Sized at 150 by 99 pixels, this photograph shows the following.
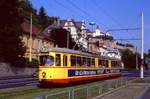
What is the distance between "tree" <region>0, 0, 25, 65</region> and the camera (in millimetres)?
59875

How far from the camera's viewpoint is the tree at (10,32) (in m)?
59.9

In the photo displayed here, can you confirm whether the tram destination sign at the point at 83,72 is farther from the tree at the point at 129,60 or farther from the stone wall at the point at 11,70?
the tree at the point at 129,60

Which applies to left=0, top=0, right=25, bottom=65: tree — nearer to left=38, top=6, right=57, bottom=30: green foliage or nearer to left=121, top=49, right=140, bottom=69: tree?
left=38, top=6, right=57, bottom=30: green foliage

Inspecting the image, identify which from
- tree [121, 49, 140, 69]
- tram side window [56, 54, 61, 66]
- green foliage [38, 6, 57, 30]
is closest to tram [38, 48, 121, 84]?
tram side window [56, 54, 61, 66]

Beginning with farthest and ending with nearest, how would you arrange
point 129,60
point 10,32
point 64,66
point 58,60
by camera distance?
point 129,60 < point 10,32 < point 64,66 < point 58,60

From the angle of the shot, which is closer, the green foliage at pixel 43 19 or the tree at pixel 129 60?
the tree at pixel 129 60

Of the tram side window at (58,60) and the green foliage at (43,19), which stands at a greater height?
the green foliage at (43,19)

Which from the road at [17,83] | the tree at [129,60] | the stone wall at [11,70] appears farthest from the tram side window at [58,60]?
the tree at [129,60]

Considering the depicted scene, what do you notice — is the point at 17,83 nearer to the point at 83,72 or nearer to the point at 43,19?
the point at 83,72

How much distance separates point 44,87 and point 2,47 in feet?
93.3

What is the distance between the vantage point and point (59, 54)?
32062mm

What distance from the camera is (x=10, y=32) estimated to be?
60219 mm

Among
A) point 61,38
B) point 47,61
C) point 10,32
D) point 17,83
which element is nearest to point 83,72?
point 17,83

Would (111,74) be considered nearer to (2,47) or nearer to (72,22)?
(2,47)
